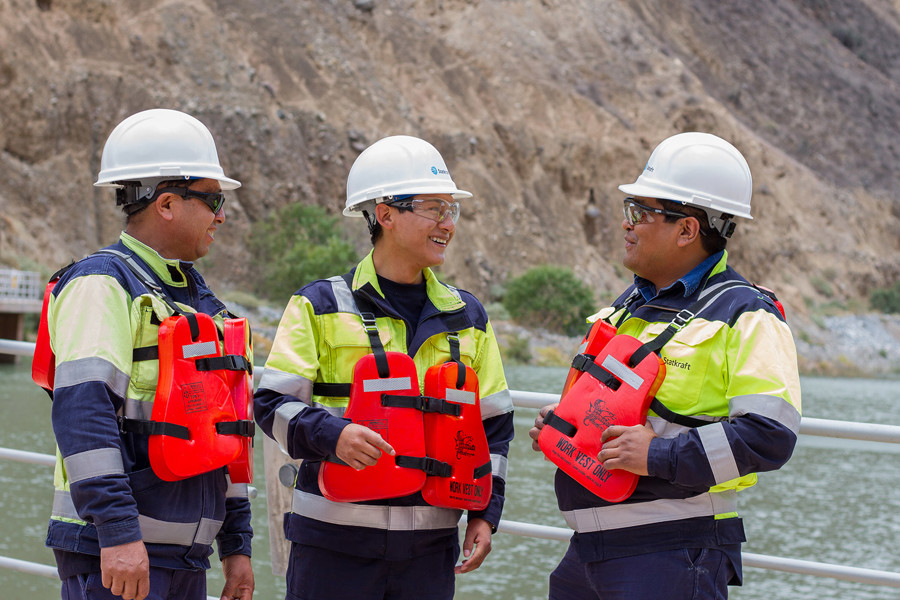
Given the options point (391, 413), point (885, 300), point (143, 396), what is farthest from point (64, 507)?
point (885, 300)

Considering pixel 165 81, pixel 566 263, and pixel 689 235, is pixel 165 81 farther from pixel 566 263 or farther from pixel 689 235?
pixel 689 235

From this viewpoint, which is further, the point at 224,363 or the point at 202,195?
the point at 202,195

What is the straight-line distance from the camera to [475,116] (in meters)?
45.4

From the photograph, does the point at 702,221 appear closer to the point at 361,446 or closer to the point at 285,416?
the point at 361,446

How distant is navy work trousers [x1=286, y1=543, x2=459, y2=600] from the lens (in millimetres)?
2576

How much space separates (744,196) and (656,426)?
28.6 inches

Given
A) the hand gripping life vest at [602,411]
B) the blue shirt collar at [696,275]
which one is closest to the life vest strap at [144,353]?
the hand gripping life vest at [602,411]

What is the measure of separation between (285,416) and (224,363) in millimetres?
225

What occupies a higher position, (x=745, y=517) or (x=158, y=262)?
(x=158, y=262)

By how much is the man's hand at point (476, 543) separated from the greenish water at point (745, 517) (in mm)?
551

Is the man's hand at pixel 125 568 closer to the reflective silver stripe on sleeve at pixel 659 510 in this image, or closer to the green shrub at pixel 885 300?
the reflective silver stripe on sleeve at pixel 659 510

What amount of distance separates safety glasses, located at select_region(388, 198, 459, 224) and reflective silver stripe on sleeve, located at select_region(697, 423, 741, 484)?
3.26 ft

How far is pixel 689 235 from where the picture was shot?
2668 mm

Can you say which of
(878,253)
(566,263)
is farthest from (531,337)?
(878,253)
